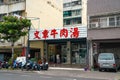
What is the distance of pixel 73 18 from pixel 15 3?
19.0m

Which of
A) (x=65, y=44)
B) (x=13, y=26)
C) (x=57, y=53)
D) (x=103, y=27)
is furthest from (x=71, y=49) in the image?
(x=13, y=26)

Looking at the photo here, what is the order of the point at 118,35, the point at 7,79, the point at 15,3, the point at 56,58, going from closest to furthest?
the point at 7,79, the point at 118,35, the point at 56,58, the point at 15,3

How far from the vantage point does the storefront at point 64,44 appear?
36.9 m

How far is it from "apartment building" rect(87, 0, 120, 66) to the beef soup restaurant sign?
1513mm

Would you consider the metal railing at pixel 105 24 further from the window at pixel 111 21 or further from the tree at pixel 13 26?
the tree at pixel 13 26

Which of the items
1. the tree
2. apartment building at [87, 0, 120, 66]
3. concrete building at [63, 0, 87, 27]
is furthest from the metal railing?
concrete building at [63, 0, 87, 27]

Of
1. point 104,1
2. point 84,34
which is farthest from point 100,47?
point 104,1

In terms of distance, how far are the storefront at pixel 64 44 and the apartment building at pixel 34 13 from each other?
7.69ft

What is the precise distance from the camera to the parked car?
30.6 m

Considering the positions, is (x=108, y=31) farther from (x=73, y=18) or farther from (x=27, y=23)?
(x=73, y=18)

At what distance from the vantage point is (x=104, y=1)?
1312 inches

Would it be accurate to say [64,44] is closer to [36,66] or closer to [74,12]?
[36,66]

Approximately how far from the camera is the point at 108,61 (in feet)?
101

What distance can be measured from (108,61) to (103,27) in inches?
166
